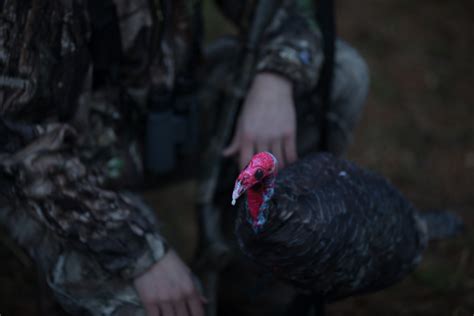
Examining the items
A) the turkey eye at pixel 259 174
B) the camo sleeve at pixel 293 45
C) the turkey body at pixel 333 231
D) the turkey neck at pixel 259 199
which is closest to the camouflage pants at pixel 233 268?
the camo sleeve at pixel 293 45

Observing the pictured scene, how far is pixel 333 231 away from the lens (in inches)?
67.0

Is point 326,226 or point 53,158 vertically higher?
point 53,158

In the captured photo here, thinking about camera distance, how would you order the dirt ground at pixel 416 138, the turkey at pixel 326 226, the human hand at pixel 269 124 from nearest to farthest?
the turkey at pixel 326 226
the human hand at pixel 269 124
the dirt ground at pixel 416 138

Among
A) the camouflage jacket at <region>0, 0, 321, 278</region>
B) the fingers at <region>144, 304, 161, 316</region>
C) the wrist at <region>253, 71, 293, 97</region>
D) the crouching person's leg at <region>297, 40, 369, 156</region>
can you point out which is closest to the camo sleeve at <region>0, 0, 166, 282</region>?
the camouflage jacket at <region>0, 0, 321, 278</region>

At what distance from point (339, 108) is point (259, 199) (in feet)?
3.44

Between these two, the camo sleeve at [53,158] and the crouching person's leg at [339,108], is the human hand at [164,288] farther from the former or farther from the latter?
the crouching person's leg at [339,108]

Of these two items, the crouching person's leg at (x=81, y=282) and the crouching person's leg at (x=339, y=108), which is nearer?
the crouching person's leg at (x=81, y=282)

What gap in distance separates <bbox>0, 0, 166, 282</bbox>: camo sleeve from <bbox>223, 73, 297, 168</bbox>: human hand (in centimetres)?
48

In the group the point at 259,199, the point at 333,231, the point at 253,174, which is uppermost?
the point at 253,174

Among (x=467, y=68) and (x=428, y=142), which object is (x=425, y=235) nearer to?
(x=428, y=142)

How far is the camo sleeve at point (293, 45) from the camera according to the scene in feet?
6.98

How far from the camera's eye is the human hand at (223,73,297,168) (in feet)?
6.63

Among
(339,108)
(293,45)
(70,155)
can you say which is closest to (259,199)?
(70,155)

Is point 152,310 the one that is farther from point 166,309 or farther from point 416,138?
point 416,138
